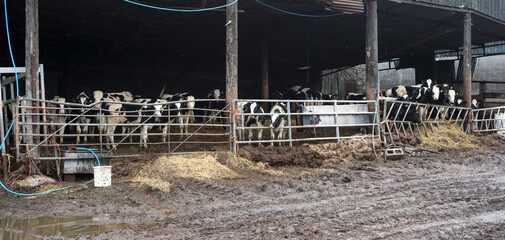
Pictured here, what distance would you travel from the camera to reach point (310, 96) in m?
19.2

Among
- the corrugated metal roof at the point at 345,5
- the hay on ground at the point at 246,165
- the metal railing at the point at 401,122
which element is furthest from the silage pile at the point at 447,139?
the hay on ground at the point at 246,165

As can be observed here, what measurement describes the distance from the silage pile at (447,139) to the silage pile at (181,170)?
685 centimetres

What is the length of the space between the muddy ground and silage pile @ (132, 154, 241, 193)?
266 mm

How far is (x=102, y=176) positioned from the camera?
27.2ft

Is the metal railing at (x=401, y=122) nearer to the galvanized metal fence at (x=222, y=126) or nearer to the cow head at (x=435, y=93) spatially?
the galvanized metal fence at (x=222, y=126)

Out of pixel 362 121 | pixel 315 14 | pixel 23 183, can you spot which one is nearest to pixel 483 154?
pixel 362 121

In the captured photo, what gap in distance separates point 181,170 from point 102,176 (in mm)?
1561

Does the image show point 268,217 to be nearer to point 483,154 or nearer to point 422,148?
point 422,148

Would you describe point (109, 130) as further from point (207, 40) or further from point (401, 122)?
point (401, 122)

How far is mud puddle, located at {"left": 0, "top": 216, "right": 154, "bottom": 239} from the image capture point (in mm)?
5664

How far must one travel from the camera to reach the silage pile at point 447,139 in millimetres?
13766

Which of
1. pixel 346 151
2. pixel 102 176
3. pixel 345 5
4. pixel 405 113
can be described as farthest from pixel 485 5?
pixel 102 176

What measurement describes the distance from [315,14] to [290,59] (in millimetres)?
8320

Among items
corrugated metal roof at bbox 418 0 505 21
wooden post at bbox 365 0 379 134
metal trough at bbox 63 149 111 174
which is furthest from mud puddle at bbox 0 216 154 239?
corrugated metal roof at bbox 418 0 505 21
